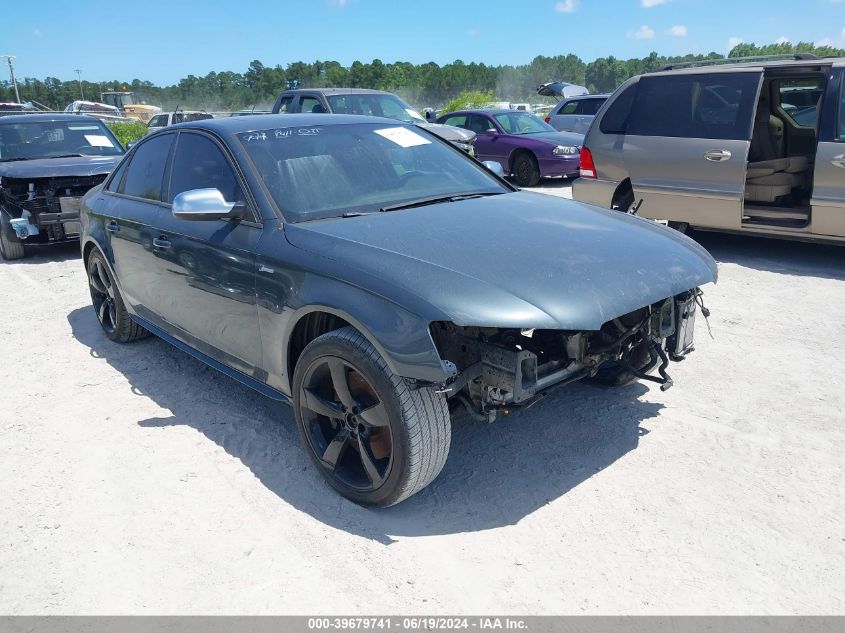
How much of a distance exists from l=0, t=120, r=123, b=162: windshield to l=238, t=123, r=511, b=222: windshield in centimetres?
669

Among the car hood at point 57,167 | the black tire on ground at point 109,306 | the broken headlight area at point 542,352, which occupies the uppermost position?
the car hood at point 57,167

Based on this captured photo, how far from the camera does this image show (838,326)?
514 centimetres

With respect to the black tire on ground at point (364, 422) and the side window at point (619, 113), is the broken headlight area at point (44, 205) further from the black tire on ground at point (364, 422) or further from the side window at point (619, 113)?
the black tire on ground at point (364, 422)

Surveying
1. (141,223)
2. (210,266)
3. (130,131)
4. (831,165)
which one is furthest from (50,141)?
(130,131)

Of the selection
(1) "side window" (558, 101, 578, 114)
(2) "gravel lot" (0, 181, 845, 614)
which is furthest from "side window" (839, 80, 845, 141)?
Answer: (1) "side window" (558, 101, 578, 114)

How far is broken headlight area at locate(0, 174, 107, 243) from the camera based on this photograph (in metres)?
8.35

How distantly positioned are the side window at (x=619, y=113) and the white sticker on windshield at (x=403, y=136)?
13.0 ft

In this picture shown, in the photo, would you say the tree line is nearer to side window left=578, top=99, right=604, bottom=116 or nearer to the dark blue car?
side window left=578, top=99, right=604, bottom=116

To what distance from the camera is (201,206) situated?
3389mm

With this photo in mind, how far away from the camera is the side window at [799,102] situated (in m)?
7.70

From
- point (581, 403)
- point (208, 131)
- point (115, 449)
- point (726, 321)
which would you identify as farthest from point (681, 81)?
point (115, 449)

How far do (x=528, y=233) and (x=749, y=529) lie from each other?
1.58 meters

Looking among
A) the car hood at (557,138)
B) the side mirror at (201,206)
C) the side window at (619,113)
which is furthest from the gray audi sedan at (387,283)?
the car hood at (557,138)

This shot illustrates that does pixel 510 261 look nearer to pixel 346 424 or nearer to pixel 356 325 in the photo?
pixel 356 325
